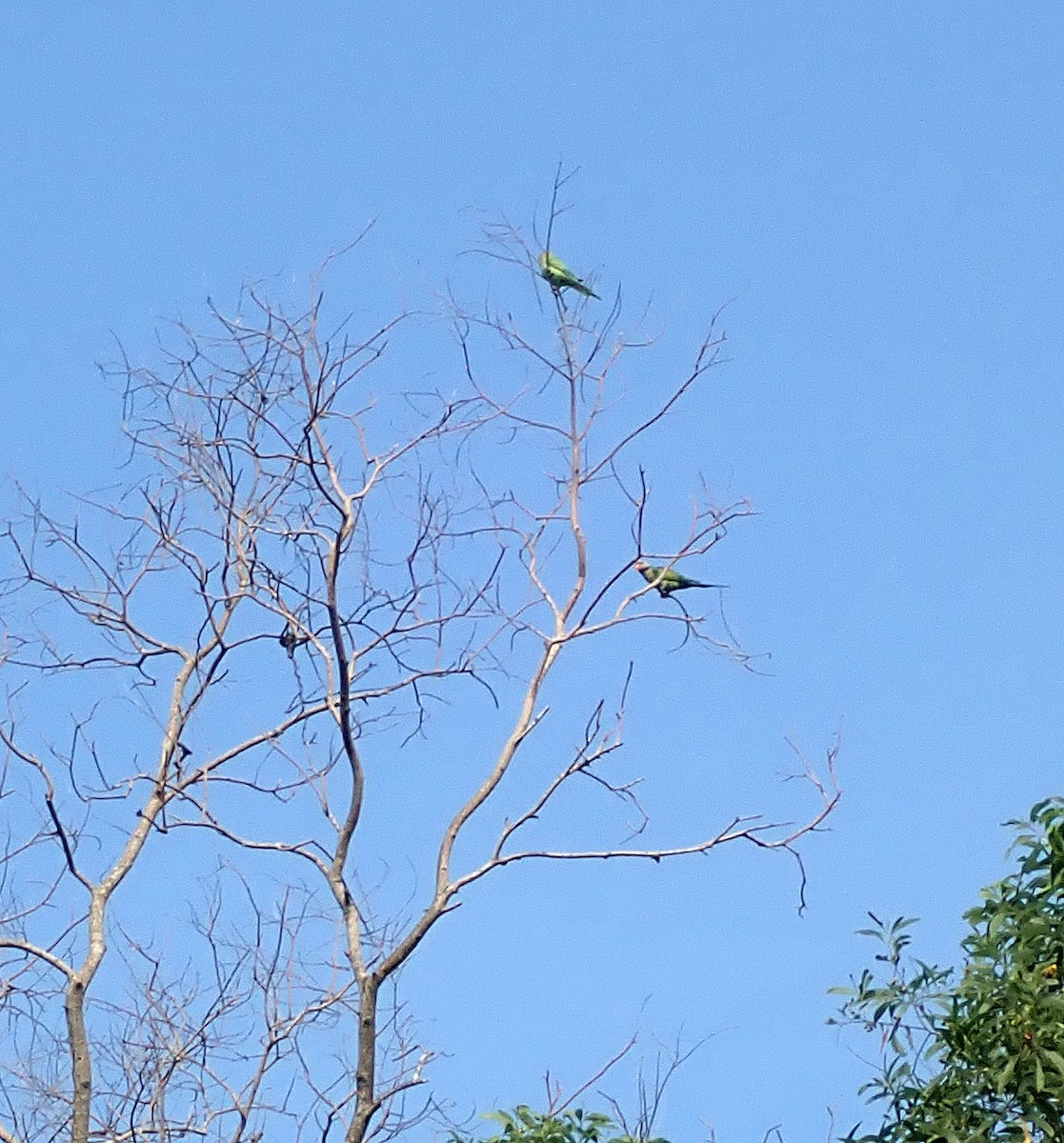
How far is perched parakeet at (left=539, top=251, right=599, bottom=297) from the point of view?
20.6ft

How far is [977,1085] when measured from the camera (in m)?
4.69

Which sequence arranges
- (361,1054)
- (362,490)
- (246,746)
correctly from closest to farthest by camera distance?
(361,1054)
(362,490)
(246,746)

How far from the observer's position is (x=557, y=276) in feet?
21.1

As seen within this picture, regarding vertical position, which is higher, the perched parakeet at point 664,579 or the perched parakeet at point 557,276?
the perched parakeet at point 557,276

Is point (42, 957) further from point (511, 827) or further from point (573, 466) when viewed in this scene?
point (573, 466)

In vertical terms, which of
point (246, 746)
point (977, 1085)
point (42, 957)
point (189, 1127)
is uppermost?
point (246, 746)

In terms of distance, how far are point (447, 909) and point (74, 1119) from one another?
1634 millimetres

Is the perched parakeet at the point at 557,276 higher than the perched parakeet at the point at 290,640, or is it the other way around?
the perched parakeet at the point at 557,276

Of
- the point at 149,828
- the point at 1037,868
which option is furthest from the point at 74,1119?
the point at 1037,868

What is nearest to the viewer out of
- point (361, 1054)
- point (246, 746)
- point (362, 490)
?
point (361, 1054)

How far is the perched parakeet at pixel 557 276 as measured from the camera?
20.6ft

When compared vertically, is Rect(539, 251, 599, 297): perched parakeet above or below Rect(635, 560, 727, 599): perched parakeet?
above

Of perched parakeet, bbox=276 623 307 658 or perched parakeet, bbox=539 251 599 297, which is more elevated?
perched parakeet, bbox=539 251 599 297

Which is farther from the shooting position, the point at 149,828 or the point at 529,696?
the point at 149,828
